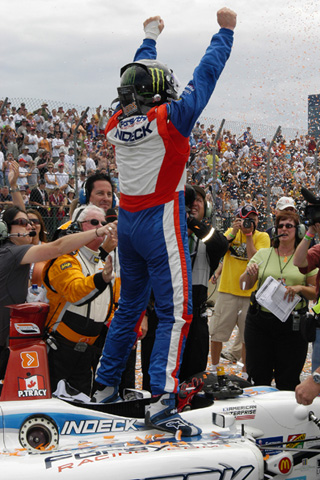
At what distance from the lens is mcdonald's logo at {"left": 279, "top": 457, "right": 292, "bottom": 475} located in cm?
351

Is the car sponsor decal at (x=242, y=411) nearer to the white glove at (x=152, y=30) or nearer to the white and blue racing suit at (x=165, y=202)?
the white and blue racing suit at (x=165, y=202)

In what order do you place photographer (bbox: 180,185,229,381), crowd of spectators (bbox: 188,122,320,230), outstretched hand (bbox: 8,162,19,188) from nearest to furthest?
photographer (bbox: 180,185,229,381), outstretched hand (bbox: 8,162,19,188), crowd of spectators (bbox: 188,122,320,230)

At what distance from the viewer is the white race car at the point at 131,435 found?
9.82ft

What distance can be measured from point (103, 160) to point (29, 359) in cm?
1080

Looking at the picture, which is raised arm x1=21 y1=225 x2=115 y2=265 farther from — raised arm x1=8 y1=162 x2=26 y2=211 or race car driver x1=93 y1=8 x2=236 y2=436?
raised arm x1=8 y1=162 x2=26 y2=211

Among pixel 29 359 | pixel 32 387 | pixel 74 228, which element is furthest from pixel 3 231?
pixel 32 387

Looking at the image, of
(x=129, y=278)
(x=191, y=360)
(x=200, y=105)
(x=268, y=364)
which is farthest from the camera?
(x=268, y=364)

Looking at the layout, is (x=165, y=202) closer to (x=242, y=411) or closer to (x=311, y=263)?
(x=242, y=411)

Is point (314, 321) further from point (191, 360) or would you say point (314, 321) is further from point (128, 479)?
point (128, 479)

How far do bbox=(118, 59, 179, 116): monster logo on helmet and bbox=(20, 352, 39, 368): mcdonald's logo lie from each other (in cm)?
154

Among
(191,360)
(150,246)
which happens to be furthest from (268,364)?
(150,246)

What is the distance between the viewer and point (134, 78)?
3.74m

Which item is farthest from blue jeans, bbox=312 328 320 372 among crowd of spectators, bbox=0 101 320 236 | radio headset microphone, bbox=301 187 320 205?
crowd of spectators, bbox=0 101 320 236

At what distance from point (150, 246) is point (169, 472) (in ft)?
4.03
